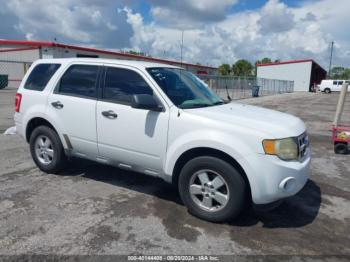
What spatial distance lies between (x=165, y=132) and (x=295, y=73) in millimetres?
58163

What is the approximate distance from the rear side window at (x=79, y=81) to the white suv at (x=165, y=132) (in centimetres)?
2

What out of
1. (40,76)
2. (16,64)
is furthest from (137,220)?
(16,64)

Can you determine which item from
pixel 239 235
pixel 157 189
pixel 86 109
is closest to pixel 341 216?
pixel 239 235

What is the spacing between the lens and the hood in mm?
3611

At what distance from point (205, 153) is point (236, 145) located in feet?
1.43

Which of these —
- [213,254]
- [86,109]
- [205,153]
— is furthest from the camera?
[86,109]

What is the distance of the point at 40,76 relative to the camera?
5320 millimetres

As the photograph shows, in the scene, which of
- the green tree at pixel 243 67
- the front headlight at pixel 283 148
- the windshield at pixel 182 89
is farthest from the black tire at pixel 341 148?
the green tree at pixel 243 67

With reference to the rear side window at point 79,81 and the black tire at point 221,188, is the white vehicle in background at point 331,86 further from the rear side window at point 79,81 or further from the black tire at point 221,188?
the black tire at point 221,188

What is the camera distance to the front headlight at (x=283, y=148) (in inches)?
137

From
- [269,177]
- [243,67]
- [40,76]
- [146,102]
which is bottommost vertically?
[269,177]

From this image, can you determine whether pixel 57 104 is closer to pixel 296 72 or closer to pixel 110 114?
pixel 110 114

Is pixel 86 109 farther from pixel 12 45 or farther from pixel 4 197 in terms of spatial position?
pixel 12 45

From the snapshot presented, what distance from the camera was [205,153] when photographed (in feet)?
12.5
